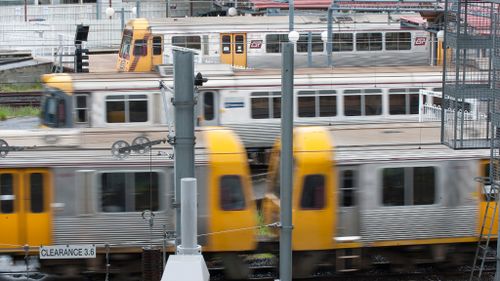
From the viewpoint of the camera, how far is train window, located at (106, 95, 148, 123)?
957 inches

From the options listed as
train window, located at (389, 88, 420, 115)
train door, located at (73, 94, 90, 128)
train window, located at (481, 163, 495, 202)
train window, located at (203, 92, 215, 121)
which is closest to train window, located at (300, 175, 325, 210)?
train window, located at (481, 163, 495, 202)

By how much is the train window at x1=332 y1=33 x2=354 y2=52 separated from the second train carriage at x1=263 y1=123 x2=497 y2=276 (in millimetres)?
20058

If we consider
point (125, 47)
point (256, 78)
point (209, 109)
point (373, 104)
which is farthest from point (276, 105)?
point (125, 47)

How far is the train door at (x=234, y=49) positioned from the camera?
36.1 m

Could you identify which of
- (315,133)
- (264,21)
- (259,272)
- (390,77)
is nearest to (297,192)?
(315,133)

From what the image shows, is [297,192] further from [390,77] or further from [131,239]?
[390,77]

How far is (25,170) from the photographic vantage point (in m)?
15.6

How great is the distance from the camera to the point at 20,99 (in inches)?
1346

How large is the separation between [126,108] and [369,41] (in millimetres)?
14582

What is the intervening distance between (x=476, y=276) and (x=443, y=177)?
2.02m

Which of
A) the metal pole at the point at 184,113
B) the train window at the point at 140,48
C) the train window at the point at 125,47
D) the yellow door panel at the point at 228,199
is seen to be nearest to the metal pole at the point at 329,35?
the train window at the point at 140,48

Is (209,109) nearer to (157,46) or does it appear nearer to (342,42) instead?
(157,46)

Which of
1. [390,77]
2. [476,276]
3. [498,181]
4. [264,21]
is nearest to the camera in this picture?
[498,181]

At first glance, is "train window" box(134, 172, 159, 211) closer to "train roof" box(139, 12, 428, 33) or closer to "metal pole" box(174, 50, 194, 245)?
Result: "metal pole" box(174, 50, 194, 245)
